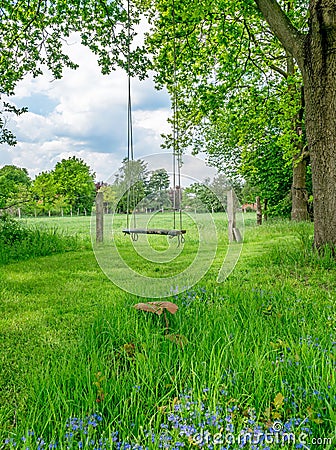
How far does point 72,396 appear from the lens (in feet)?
7.37

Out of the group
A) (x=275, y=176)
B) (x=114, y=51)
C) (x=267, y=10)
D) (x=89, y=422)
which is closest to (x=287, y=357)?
(x=89, y=422)

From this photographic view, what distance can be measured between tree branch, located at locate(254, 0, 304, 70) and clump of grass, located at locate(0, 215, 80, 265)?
5572 millimetres

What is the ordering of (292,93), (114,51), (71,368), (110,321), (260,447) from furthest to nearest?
(292,93), (114,51), (110,321), (71,368), (260,447)

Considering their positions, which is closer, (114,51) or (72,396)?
(72,396)

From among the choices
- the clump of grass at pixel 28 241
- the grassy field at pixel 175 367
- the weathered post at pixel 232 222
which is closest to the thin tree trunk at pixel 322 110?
the grassy field at pixel 175 367

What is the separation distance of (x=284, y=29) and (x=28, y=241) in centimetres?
602

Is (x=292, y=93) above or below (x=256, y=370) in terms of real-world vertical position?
above

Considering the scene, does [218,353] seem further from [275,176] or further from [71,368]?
[275,176]

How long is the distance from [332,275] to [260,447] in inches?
143

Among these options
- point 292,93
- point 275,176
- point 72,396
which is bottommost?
point 72,396

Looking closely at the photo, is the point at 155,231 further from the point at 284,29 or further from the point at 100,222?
the point at 284,29

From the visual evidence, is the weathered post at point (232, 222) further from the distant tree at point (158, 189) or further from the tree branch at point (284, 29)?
the tree branch at point (284, 29)

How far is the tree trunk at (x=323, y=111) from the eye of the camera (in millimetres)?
5406

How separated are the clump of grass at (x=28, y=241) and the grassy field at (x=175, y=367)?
10.3ft
